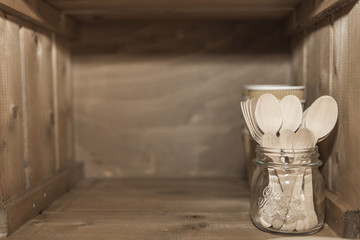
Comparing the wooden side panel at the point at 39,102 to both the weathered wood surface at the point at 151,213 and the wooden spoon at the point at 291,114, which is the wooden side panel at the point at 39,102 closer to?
the weathered wood surface at the point at 151,213

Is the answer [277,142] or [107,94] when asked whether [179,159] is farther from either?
[277,142]

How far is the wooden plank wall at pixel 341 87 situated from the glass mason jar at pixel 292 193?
62 mm

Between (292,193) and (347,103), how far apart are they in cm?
20

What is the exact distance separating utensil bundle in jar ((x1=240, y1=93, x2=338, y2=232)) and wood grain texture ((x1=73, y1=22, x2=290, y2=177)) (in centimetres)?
44

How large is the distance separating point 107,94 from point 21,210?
0.51 meters

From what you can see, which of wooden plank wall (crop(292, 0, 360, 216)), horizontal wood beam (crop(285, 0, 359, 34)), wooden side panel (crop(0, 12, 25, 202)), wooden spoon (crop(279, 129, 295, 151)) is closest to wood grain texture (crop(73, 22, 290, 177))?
horizontal wood beam (crop(285, 0, 359, 34))

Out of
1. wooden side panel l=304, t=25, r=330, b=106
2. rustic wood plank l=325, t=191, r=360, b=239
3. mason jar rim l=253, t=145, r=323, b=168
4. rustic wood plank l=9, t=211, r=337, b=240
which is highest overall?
wooden side panel l=304, t=25, r=330, b=106

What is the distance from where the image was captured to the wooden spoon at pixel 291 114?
31.3 inches

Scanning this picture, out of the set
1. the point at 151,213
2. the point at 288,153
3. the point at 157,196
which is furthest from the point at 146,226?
the point at 288,153

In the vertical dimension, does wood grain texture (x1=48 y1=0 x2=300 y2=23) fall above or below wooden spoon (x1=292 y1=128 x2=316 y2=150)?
above

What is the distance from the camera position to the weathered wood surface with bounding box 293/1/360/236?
72cm

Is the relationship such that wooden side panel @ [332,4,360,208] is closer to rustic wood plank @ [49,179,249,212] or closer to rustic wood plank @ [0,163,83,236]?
rustic wood plank @ [49,179,249,212]

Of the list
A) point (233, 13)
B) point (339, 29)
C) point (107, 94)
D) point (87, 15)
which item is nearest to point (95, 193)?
point (107, 94)

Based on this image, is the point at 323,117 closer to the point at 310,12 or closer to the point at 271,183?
the point at 271,183
